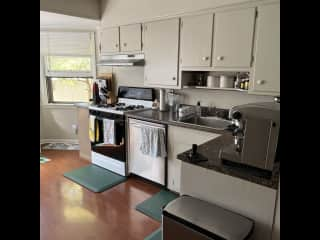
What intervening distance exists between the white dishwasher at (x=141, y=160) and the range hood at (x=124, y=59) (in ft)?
2.70

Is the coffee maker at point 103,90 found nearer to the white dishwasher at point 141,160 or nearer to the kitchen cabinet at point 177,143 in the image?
the white dishwasher at point 141,160

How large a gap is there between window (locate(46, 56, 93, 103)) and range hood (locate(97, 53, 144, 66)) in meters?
0.85

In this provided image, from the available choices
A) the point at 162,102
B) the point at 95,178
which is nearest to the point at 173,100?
the point at 162,102

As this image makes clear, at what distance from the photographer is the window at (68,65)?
4.34 meters

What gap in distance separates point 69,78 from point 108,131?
1.85m

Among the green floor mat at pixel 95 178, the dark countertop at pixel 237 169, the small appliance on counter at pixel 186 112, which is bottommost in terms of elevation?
the green floor mat at pixel 95 178

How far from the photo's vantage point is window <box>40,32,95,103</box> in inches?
171

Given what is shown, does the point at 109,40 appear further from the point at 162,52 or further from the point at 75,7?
the point at 162,52

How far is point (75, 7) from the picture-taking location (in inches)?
140

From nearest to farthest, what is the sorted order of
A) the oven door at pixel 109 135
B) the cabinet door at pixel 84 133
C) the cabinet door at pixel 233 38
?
1. the cabinet door at pixel 233 38
2. the oven door at pixel 109 135
3. the cabinet door at pixel 84 133

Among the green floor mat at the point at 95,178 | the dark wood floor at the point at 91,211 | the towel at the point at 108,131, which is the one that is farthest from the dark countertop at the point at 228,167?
the green floor mat at the point at 95,178

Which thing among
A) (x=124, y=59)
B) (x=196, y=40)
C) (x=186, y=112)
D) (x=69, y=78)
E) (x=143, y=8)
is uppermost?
(x=143, y=8)
